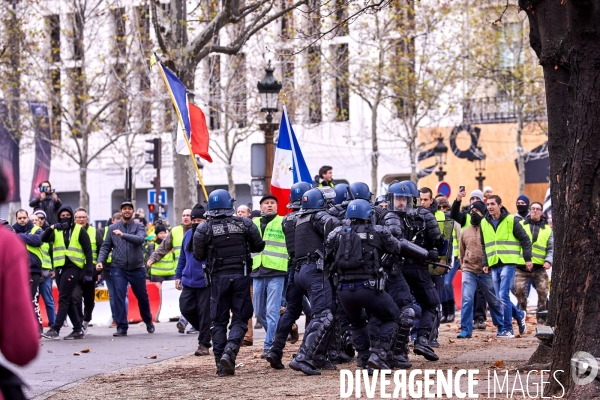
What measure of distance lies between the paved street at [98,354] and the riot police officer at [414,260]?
327 cm

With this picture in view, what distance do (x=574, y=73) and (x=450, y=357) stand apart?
4.62 meters

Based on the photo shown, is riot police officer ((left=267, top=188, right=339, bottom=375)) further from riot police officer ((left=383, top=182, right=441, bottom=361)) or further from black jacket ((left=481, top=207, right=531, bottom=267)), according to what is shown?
black jacket ((left=481, top=207, right=531, bottom=267))

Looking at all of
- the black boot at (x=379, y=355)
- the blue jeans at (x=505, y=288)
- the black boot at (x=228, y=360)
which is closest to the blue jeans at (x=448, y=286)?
the blue jeans at (x=505, y=288)

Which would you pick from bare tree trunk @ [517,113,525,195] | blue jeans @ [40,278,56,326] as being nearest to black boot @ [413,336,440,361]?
blue jeans @ [40,278,56,326]

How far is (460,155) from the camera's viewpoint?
41469 mm

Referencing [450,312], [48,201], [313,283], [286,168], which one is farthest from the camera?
[48,201]

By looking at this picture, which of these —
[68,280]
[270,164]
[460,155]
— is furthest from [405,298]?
[460,155]

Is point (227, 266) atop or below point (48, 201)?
below

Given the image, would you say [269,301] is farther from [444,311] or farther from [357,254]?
[444,311]

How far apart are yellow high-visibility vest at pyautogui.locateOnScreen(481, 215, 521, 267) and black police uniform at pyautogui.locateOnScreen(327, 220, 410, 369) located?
→ 487 cm

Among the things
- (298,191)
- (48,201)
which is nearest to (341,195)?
(298,191)

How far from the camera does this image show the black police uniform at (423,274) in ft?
37.9

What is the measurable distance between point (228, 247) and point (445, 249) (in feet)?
8.64

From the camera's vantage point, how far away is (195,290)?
13.0 meters
